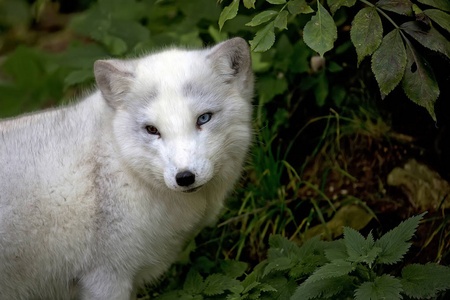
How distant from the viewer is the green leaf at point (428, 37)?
9.33 feet

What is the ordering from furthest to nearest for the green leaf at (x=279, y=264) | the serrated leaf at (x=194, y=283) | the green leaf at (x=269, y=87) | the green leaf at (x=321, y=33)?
the green leaf at (x=269, y=87) < the serrated leaf at (x=194, y=283) < the green leaf at (x=279, y=264) < the green leaf at (x=321, y=33)

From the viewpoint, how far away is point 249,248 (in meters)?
4.40

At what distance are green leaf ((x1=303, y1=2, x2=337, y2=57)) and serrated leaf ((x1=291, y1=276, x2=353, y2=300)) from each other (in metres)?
1.22

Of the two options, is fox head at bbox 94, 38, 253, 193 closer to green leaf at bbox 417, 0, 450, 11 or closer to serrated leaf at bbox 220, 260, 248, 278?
serrated leaf at bbox 220, 260, 248, 278

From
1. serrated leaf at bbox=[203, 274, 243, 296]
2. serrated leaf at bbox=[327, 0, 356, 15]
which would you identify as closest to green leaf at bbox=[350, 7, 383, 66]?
serrated leaf at bbox=[327, 0, 356, 15]

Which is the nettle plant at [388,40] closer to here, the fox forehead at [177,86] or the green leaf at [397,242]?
the fox forehead at [177,86]

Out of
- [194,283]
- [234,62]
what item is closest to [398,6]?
[234,62]

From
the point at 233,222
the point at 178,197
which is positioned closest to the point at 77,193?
the point at 178,197

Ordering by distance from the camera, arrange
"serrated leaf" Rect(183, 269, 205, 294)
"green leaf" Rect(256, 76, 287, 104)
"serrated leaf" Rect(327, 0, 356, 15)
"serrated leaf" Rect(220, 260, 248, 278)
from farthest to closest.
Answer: "green leaf" Rect(256, 76, 287, 104) → "serrated leaf" Rect(220, 260, 248, 278) → "serrated leaf" Rect(183, 269, 205, 294) → "serrated leaf" Rect(327, 0, 356, 15)

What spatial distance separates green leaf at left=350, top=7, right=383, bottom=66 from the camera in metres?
2.84

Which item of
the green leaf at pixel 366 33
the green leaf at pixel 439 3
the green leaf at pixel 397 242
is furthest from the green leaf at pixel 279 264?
the green leaf at pixel 439 3

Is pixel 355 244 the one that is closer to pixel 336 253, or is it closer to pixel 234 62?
pixel 336 253

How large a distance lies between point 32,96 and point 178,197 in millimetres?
2644

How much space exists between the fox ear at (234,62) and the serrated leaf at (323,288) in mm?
1184
